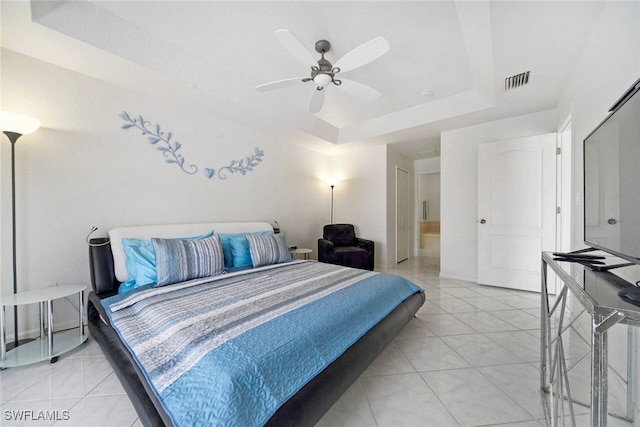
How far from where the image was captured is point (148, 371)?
98 centimetres

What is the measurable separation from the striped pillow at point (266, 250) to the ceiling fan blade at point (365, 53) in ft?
6.22

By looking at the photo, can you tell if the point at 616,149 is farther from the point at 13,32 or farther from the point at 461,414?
the point at 13,32

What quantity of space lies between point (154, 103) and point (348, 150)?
10.7ft

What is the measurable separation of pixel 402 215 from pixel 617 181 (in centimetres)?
420

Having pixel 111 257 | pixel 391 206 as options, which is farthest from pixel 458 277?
pixel 111 257

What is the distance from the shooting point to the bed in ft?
2.83

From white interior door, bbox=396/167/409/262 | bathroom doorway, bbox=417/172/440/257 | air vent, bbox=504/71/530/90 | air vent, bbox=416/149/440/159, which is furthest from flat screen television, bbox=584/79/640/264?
bathroom doorway, bbox=417/172/440/257

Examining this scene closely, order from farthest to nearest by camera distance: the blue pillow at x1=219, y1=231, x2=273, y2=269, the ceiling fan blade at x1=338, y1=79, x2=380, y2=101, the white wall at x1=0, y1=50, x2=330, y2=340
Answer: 1. the blue pillow at x1=219, y1=231, x2=273, y2=269
2. the ceiling fan blade at x1=338, y1=79, x2=380, y2=101
3. the white wall at x1=0, y1=50, x2=330, y2=340

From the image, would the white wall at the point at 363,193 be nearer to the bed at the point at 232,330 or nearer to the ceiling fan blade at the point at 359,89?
the ceiling fan blade at the point at 359,89

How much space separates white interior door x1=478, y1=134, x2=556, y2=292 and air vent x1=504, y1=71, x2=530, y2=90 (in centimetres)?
87

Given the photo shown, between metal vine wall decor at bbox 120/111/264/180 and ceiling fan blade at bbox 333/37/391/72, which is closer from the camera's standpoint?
ceiling fan blade at bbox 333/37/391/72

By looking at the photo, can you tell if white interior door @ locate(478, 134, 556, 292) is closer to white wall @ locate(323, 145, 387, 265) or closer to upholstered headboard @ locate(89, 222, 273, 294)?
white wall @ locate(323, 145, 387, 265)

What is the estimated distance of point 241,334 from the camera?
110 cm

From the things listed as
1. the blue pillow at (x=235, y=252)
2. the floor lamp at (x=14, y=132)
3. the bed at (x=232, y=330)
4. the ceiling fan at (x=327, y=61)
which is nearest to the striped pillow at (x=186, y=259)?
the bed at (x=232, y=330)
